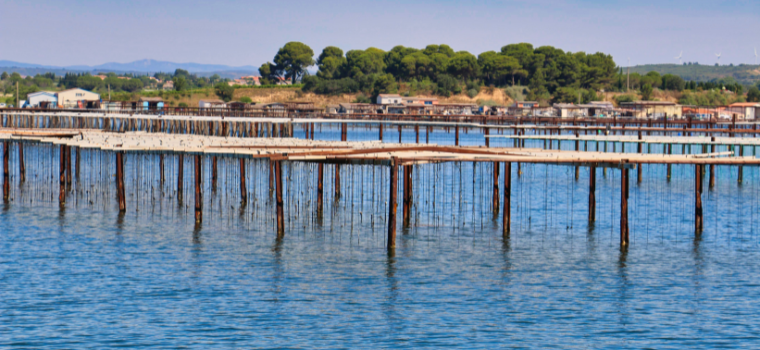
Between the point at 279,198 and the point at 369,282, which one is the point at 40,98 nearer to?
the point at 279,198

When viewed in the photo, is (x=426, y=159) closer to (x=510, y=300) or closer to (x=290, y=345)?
(x=510, y=300)

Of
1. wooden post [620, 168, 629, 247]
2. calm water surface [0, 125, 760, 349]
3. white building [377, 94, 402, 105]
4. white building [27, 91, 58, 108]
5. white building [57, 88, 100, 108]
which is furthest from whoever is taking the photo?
white building [377, 94, 402, 105]

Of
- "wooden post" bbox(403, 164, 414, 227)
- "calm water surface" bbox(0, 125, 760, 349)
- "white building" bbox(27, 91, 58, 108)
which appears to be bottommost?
"calm water surface" bbox(0, 125, 760, 349)

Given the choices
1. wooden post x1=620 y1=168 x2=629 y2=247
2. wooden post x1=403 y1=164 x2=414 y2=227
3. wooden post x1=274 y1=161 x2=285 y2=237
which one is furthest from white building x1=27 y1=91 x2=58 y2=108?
wooden post x1=620 y1=168 x2=629 y2=247

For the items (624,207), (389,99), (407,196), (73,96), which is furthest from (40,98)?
(624,207)

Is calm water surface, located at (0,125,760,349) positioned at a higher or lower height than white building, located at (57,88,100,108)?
lower

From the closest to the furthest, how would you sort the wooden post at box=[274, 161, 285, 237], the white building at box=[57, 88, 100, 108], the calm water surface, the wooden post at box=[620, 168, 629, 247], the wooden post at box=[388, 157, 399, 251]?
the calm water surface → the wooden post at box=[388, 157, 399, 251] → the wooden post at box=[620, 168, 629, 247] → the wooden post at box=[274, 161, 285, 237] → the white building at box=[57, 88, 100, 108]

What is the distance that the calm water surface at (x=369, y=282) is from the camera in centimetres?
2311

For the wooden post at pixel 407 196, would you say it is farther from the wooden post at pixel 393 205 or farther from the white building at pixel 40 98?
the white building at pixel 40 98

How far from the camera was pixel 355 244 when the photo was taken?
1395 inches

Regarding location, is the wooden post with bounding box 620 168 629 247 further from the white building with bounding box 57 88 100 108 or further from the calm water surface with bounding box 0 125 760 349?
the white building with bounding box 57 88 100 108

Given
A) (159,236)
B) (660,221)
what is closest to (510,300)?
(159,236)

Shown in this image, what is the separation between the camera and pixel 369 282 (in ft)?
93.7

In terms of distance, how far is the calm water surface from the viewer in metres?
23.1
